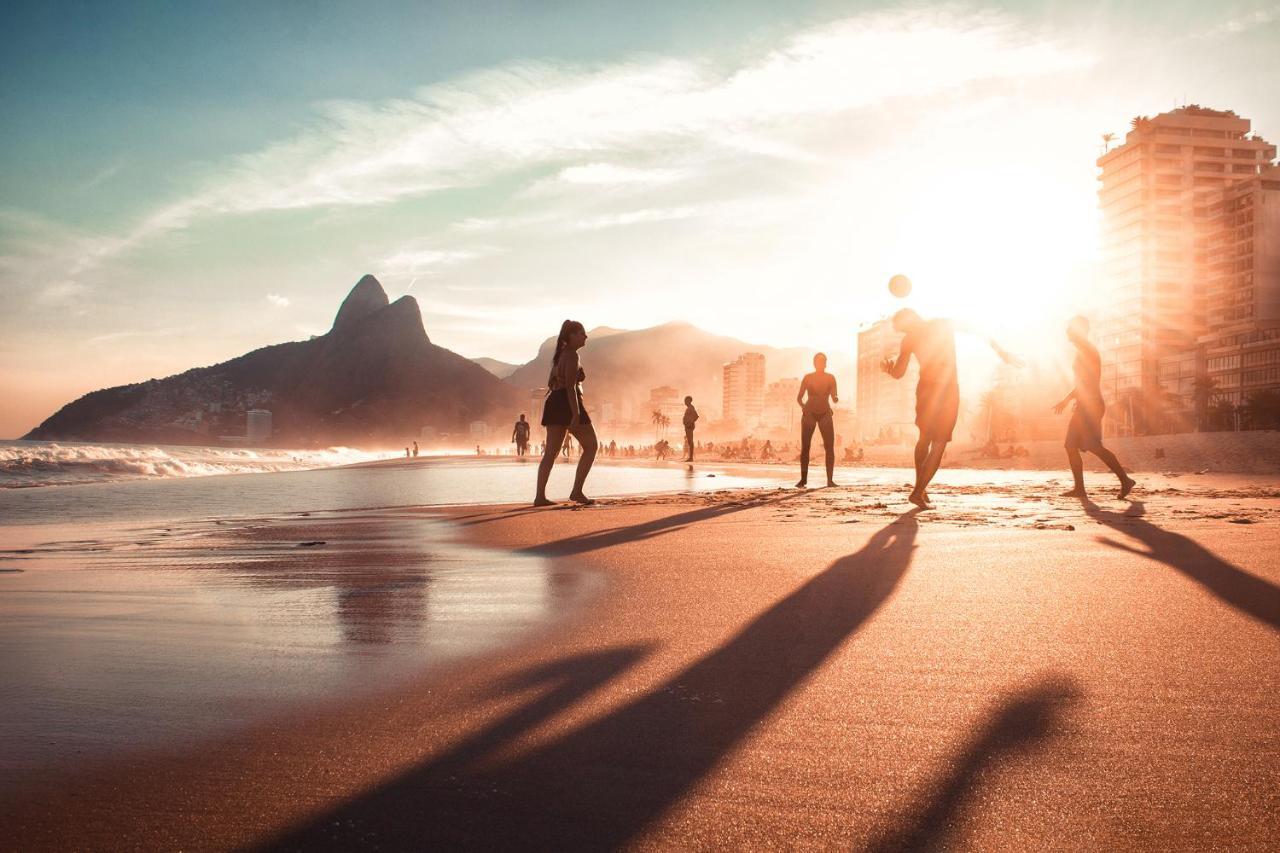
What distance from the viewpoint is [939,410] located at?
384 inches

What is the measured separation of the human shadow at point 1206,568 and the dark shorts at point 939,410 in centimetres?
253

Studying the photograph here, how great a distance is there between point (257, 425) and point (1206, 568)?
199 meters

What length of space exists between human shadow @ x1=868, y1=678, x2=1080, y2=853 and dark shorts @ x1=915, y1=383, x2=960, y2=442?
299 inches

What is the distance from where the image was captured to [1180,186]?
14300 centimetres

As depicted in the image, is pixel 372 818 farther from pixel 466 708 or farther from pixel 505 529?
pixel 505 529

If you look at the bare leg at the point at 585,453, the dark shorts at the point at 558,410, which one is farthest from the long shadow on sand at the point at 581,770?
the dark shorts at the point at 558,410

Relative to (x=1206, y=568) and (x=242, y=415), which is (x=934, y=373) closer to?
(x=1206, y=568)

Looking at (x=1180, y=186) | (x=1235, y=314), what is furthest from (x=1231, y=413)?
(x=1180, y=186)

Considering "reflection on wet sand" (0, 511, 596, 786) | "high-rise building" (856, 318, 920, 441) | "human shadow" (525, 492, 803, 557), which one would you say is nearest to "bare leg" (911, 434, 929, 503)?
"human shadow" (525, 492, 803, 557)

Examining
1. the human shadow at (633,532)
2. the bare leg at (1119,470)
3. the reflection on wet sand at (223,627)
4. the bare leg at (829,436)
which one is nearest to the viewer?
the reflection on wet sand at (223,627)

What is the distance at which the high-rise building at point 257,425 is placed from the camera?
590ft

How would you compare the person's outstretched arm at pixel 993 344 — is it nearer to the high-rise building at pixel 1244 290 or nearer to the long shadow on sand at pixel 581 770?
the long shadow on sand at pixel 581 770

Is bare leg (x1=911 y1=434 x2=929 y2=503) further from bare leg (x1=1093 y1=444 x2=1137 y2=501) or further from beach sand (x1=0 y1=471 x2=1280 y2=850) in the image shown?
beach sand (x1=0 y1=471 x2=1280 y2=850)

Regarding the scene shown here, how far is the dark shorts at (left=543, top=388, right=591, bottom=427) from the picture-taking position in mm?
10203
